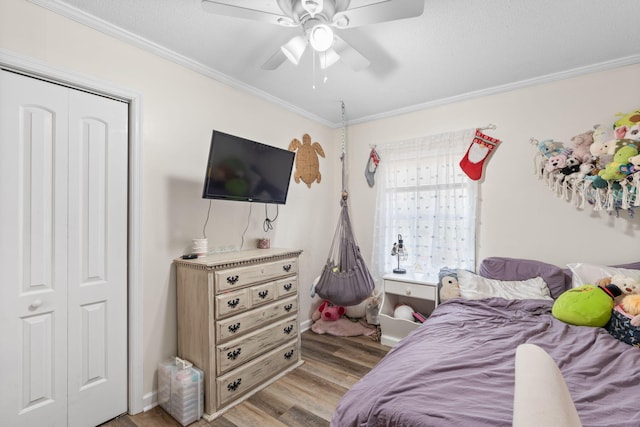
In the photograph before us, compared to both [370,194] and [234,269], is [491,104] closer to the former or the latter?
[370,194]

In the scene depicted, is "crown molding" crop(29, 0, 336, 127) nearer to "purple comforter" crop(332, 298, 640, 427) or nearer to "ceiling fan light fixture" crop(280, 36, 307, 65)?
"ceiling fan light fixture" crop(280, 36, 307, 65)

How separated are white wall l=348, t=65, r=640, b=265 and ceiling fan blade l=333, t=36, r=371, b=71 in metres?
1.55

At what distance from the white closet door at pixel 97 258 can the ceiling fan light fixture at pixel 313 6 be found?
4.45 feet

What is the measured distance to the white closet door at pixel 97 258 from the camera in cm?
175

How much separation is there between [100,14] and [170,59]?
18.2 inches

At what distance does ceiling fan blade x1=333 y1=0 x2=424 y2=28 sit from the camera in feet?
4.32

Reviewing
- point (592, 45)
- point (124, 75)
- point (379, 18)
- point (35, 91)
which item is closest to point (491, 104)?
point (592, 45)

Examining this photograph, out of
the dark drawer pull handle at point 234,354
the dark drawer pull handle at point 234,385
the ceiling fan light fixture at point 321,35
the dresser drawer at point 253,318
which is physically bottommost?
the dark drawer pull handle at point 234,385

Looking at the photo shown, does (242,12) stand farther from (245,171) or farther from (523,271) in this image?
(523,271)

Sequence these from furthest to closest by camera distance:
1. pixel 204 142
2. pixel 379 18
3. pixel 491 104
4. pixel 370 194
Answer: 1. pixel 370 194
2. pixel 491 104
3. pixel 204 142
4. pixel 379 18

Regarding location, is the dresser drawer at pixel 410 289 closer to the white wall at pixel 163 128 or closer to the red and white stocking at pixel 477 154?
the red and white stocking at pixel 477 154

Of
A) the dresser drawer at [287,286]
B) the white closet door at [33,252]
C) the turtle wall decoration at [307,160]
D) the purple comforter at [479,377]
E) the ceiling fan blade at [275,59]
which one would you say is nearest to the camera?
the purple comforter at [479,377]

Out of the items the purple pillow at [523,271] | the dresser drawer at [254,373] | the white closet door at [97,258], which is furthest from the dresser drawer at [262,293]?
the purple pillow at [523,271]

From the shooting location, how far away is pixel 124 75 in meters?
1.94
